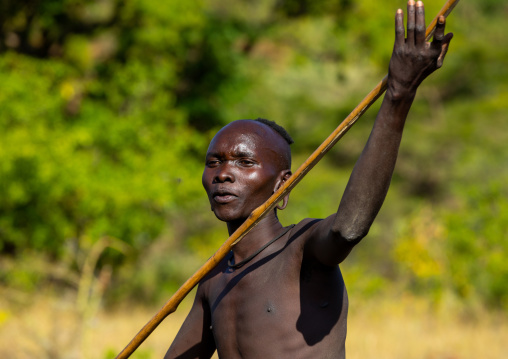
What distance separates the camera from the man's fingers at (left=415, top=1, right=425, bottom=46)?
1736mm

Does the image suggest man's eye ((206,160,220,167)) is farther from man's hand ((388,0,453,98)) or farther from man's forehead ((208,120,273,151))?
man's hand ((388,0,453,98))

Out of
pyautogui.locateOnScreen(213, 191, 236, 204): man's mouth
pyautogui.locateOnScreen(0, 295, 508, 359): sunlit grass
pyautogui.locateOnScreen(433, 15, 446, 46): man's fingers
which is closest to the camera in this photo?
pyautogui.locateOnScreen(433, 15, 446, 46): man's fingers

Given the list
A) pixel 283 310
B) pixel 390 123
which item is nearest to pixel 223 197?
pixel 283 310

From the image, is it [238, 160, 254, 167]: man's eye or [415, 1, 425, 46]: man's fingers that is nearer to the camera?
[415, 1, 425, 46]: man's fingers

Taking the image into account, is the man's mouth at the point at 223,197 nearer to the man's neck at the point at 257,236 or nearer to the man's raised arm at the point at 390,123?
the man's neck at the point at 257,236

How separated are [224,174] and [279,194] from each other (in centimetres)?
43

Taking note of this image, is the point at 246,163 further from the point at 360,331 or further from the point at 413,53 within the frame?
the point at 360,331

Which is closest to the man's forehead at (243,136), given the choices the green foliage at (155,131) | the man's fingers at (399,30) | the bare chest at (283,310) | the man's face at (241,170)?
the man's face at (241,170)

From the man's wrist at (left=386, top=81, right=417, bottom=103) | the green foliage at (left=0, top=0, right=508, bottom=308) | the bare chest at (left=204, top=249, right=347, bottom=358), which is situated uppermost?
the green foliage at (left=0, top=0, right=508, bottom=308)

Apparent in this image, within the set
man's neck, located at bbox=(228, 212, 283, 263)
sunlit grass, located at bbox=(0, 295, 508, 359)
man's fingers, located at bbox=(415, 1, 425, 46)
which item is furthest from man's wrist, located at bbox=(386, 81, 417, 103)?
sunlit grass, located at bbox=(0, 295, 508, 359)

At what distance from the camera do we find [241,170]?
2.30 metres

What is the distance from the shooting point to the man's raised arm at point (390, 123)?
1768mm

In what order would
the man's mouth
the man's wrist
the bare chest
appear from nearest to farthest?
the man's wrist → the bare chest → the man's mouth

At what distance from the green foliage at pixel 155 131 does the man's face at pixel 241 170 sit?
28.2 ft
